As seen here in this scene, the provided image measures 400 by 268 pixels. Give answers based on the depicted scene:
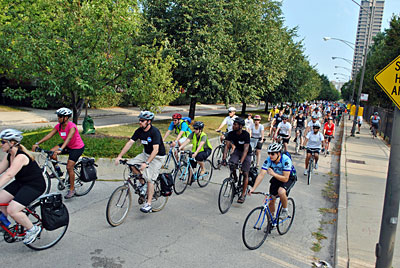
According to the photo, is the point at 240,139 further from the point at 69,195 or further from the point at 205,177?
the point at 69,195

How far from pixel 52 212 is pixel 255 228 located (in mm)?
3168

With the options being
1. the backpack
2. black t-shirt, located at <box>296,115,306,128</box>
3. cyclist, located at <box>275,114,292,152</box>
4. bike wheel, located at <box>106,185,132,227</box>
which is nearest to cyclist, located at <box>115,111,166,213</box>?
bike wheel, located at <box>106,185,132,227</box>

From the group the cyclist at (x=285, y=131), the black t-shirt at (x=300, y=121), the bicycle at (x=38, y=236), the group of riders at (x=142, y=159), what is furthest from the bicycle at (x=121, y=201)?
the black t-shirt at (x=300, y=121)

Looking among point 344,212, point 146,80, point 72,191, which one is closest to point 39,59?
point 146,80

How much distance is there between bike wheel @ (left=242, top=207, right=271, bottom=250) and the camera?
5.52 metres

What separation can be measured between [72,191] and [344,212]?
236 inches

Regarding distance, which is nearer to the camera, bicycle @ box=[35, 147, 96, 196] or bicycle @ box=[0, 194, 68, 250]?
bicycle @ box=[0, 194, 68, 250]

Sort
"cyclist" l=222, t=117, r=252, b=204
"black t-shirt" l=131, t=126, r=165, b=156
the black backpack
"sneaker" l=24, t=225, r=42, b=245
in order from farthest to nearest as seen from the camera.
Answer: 1. "cyclist" l=222, t=117, r=252, b=204
2. the black backpack
3. "black t-shirt" l=131, t=126, r=165, b=156
4. "sneaker" l=24, t=225, r=42, b=245

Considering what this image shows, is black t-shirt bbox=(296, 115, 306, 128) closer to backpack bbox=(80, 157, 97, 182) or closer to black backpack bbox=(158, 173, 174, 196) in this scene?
black backpack bbox=(158, 173, 174, 196)

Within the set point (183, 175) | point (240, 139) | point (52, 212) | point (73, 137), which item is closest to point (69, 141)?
point (73, 137)

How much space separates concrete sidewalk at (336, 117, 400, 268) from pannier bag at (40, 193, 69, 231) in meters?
4.24

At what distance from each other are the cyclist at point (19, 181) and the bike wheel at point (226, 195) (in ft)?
11.6

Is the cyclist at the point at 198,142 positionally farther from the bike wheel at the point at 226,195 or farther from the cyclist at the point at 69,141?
the cyclist at the point at 69,141

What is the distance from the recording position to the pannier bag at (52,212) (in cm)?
484
